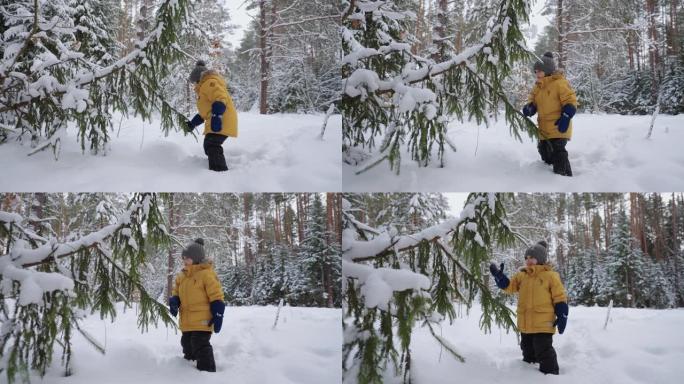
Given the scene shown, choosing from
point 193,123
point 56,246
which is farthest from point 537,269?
point 56,246

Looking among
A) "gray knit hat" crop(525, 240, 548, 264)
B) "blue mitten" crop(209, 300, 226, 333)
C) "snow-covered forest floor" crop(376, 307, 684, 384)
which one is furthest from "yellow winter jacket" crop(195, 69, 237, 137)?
"gray knit hat" crop(525, 240, 548, 264)

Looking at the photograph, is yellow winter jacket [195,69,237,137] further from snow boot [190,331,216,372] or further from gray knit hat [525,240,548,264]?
gray knit hat [525,240,548,264]

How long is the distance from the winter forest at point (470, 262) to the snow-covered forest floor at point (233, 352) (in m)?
0.31

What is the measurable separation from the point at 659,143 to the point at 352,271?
90.2 inches

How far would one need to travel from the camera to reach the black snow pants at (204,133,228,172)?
9.79ft

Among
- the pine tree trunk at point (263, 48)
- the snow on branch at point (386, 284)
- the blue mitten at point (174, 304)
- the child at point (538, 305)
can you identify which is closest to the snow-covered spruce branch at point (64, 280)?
the blue mitten at point (174, 304)

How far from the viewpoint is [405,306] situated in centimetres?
221

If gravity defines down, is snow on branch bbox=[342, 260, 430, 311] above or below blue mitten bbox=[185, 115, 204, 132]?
below

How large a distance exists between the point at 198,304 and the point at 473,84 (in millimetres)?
2268

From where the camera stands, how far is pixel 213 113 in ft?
10.1

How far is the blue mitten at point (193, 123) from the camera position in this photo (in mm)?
3143

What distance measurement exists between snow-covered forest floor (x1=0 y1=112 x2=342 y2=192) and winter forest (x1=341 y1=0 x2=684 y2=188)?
23 centimetres

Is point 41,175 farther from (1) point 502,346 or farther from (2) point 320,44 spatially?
(1) point 502,346

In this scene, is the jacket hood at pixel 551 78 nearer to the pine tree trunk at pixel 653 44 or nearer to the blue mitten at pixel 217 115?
the pine tree trunk at pixel 653 44
